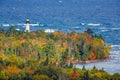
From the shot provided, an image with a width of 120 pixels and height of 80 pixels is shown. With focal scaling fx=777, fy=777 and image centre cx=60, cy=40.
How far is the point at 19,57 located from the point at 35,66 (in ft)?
32.7

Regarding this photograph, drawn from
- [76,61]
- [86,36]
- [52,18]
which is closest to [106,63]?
[76,61]

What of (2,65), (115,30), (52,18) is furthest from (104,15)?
(2,65)

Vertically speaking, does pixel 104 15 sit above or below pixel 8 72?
above

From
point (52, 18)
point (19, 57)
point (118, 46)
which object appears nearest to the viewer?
point (19, 57)

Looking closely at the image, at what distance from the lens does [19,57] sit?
9475cm

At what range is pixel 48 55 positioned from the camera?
101062 millimetres

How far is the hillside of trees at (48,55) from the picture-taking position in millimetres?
82125

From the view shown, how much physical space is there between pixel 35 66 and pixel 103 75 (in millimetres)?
7578

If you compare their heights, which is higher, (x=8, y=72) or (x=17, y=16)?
(x=17, y=16)

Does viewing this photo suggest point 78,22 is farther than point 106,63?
Yes

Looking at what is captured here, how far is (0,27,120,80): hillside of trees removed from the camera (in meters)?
82.1

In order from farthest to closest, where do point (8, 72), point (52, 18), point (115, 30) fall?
point (52, 18), point (115, 30), point (8, 72)

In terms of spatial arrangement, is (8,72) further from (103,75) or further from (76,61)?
(76,61)

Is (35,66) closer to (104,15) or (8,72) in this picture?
(8,72)
